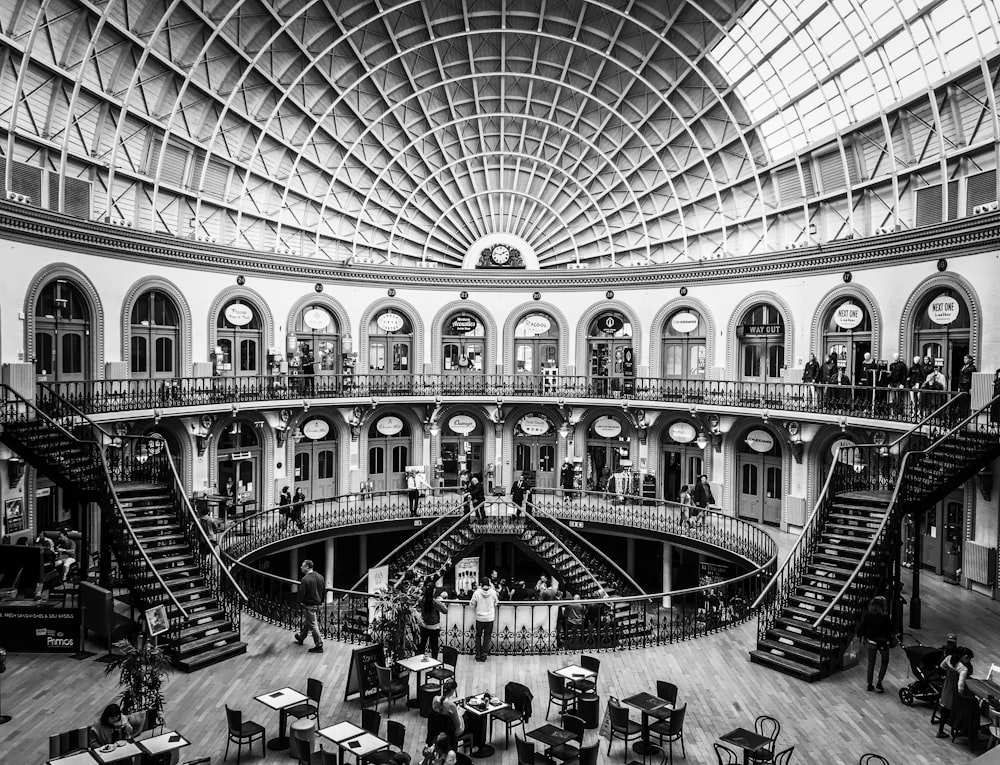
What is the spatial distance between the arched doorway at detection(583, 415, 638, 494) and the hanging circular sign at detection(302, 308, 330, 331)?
41.6ft

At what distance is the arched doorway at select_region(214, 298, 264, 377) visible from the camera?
29016 mm

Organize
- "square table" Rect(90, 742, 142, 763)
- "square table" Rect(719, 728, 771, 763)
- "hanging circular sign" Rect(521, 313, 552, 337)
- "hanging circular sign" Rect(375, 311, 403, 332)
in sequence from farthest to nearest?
"hanging circular sign" Rect(521, 313, 552, 337) → "hanging circular sign" Rect(375, 311, 403, 332) → "square table" Rect(719, 728, 771, 763) → "square table" Rect(90, 742, 142, 763)

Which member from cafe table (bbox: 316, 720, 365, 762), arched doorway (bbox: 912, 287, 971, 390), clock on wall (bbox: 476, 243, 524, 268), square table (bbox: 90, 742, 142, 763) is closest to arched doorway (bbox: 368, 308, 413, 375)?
clock on wall (bbox: 476, 243, 524, 268)

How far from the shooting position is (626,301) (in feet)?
110

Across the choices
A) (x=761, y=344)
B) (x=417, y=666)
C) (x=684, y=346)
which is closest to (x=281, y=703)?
(x=417, y=666)

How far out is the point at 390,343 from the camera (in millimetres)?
34062

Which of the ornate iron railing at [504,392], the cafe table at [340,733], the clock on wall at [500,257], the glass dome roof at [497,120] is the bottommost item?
the cafe table at [340,733]

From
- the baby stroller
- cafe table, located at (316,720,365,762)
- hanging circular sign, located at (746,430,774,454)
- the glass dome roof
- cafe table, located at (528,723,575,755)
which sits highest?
the glass dome roof

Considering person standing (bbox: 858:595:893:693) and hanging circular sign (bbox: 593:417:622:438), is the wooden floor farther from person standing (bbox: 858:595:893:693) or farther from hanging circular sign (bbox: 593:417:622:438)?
hanging circular sign (bbox: 593:417:622:438)

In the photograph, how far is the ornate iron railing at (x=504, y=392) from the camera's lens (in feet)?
76.4

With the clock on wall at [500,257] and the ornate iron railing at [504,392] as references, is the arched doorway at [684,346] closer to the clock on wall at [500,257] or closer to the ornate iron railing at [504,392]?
the ornate iron railing at [504,392]

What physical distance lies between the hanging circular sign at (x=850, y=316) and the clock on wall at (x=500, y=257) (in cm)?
1496

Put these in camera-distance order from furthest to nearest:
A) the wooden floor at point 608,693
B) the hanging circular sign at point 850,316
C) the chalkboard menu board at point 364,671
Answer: the hanging circular sign at point 850,316
the chalkboard menu board at point 364,671
the wooden floor at point 608,693

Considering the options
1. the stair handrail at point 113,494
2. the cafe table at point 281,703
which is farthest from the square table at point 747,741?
the stair handrail at point 113,494
